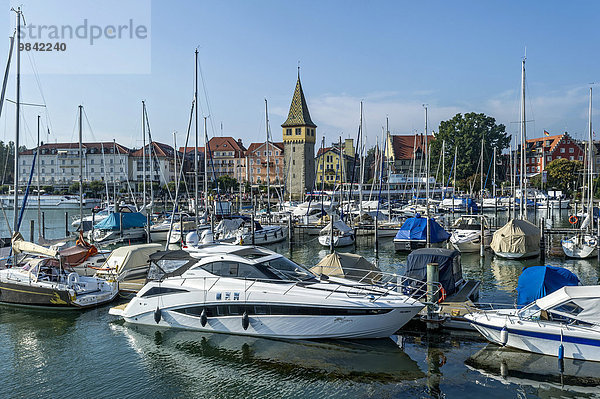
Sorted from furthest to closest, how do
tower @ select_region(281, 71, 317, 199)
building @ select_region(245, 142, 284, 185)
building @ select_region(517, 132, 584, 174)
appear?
building @ select_region(245, 142, 284, 185), building @ select_region(517, 132, 584, 174), tower @ select_region(281, 71, 317, 199)

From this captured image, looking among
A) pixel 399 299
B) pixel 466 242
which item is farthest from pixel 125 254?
pixel 466 242

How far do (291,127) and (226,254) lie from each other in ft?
287

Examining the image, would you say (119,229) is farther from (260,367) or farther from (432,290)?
(432,290)

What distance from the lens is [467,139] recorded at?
98.3 metres

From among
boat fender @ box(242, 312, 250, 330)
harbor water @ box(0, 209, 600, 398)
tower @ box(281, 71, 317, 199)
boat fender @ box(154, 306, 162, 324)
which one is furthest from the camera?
tower @ box(281, 71, 317, 199)

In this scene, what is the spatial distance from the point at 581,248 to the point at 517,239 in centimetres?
433

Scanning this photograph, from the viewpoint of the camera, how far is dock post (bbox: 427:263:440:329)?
17391 mm

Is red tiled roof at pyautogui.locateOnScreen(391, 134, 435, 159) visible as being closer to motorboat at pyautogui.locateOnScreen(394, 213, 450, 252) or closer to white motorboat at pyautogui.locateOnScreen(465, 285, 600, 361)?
motorboat at pyautogui.locateOnScreen(394, 213, 450, 252)

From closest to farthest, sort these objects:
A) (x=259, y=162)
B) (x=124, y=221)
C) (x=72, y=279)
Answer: (x=72, y=279) → (x=124, y=221) → (x=259, y=162)

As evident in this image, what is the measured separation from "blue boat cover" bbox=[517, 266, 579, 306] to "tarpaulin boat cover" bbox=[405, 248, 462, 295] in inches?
108

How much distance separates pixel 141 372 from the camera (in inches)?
595

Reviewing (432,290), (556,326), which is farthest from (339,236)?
(556,326)

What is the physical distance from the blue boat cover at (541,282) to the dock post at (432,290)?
2868 mm

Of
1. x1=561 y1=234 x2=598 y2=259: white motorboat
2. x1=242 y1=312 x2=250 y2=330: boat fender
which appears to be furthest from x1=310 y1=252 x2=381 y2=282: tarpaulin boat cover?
x1=561 y1=234 x2=598 y2=259: white motorboat
